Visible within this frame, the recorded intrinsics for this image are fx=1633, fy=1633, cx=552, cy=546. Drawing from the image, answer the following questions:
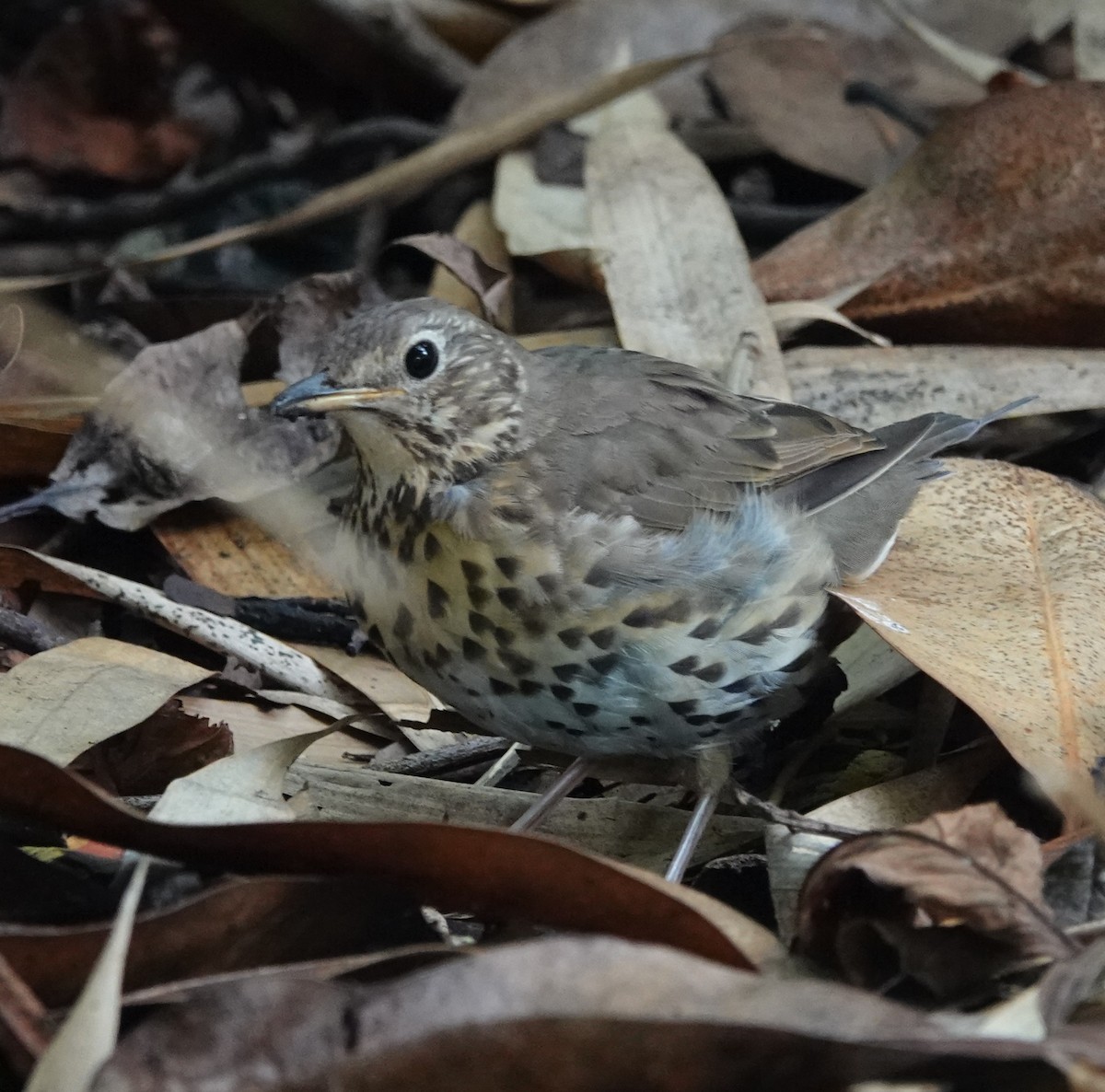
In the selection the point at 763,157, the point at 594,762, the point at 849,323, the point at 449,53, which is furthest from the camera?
the point at 449,53

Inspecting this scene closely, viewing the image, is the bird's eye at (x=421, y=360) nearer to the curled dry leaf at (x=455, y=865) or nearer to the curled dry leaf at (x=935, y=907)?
the curled dry leaf at (x=455, y=865)

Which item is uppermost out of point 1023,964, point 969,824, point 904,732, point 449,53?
point 449,53

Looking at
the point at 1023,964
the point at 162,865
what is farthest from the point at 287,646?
the point at 1023,964

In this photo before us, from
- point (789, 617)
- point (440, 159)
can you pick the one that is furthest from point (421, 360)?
point (440, 159)

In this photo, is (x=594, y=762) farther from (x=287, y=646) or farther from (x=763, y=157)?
(x=763, y=157)

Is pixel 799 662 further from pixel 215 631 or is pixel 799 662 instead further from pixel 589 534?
pixel 215 631
